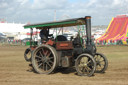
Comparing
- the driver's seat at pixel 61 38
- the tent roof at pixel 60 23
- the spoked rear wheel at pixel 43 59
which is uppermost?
the tent roof at pixel 60 23

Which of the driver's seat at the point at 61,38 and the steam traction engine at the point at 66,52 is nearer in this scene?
the steam traction engine at the point at 66,52

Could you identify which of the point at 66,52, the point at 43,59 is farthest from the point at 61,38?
the point at 43,59

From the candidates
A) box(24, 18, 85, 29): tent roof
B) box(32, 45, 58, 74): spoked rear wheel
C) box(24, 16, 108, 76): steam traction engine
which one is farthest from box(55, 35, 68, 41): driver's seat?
box(32, 45, 58, 74): spoked rear wheel

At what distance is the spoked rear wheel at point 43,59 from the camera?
22.8 feet

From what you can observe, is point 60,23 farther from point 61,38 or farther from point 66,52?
point 66,52

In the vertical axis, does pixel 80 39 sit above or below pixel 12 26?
below

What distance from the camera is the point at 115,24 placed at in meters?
40.9

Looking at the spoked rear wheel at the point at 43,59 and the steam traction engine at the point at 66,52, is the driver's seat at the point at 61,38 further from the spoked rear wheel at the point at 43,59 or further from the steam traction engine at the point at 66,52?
the spoked rear wheel at the point at 43,59

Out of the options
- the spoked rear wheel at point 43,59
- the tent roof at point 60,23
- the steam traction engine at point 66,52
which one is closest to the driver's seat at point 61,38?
the steam traction engine at point 66,52

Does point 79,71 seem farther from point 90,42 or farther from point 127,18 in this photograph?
point 127,18

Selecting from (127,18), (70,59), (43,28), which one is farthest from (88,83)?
(127,18)

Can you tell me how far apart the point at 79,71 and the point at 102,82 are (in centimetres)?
114

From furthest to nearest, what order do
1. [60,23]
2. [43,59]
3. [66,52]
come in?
[43,59] → [66,52] → [60,23]

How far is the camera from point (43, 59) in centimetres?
711
